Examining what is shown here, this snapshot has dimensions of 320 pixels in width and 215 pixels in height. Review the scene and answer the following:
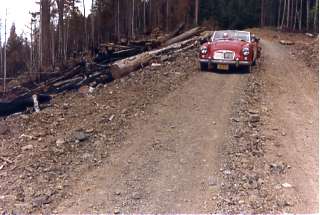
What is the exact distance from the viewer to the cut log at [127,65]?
50.5 ft

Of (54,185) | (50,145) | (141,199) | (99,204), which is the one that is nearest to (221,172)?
(141,199)

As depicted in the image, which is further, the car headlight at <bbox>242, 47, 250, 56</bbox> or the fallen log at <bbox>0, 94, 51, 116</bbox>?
the car headlight at <bbox>242, 47, 250, 56</bbox>

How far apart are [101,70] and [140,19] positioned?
30118mm

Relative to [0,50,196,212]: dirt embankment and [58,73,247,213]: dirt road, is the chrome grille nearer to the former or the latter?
[0,50,196,212]: dirt embankment

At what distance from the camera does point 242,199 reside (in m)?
6.59

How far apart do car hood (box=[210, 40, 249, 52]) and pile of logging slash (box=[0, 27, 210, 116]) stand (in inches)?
101

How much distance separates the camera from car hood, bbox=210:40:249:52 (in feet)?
51.1

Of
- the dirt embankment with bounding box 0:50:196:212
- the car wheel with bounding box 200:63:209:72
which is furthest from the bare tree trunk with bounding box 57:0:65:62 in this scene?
the dirt embankment with bounding box 0:50:196:212

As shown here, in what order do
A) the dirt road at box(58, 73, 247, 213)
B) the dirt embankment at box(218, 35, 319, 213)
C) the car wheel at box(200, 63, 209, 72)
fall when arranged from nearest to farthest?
1. the dirt embankment at box(218, 35, 319, 213)
2. the dirt road at box(58, 73, 247, 213)
3. the car wheel at box(200, 63, 209, 72)

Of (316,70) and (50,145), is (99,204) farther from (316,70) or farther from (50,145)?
(316,70)

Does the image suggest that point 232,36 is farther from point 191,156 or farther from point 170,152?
point 191,156

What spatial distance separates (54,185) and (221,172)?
269cm

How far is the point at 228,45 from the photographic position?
15766 millimetres

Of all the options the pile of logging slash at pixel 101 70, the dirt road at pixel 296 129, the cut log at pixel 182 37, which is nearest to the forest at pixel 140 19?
the cut log at pixel 182 37
